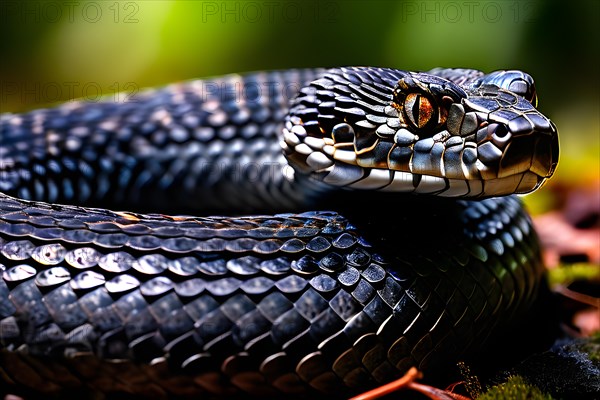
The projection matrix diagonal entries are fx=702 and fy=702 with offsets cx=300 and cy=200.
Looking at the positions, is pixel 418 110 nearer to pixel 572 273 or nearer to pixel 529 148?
pixel 529 148

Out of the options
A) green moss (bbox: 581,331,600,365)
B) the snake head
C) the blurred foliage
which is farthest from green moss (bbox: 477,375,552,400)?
the blurred foliage

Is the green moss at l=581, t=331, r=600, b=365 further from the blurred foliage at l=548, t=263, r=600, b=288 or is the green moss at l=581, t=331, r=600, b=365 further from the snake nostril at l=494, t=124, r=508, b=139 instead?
the snake nostril at l=494, t=124, r=508, b=139

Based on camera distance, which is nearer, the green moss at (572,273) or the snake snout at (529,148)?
the snake snout at (529,148)

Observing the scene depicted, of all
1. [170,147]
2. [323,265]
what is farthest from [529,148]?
[170,147]

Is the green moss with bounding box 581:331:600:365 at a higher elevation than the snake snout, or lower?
lower

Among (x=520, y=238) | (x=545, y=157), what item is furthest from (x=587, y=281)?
(x=545, y=157)

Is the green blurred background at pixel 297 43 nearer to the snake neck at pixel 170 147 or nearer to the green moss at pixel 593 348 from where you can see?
the snake neck at pixel 170 147

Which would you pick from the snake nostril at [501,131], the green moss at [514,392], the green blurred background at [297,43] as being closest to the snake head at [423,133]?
the snake nostril at [501,131]
